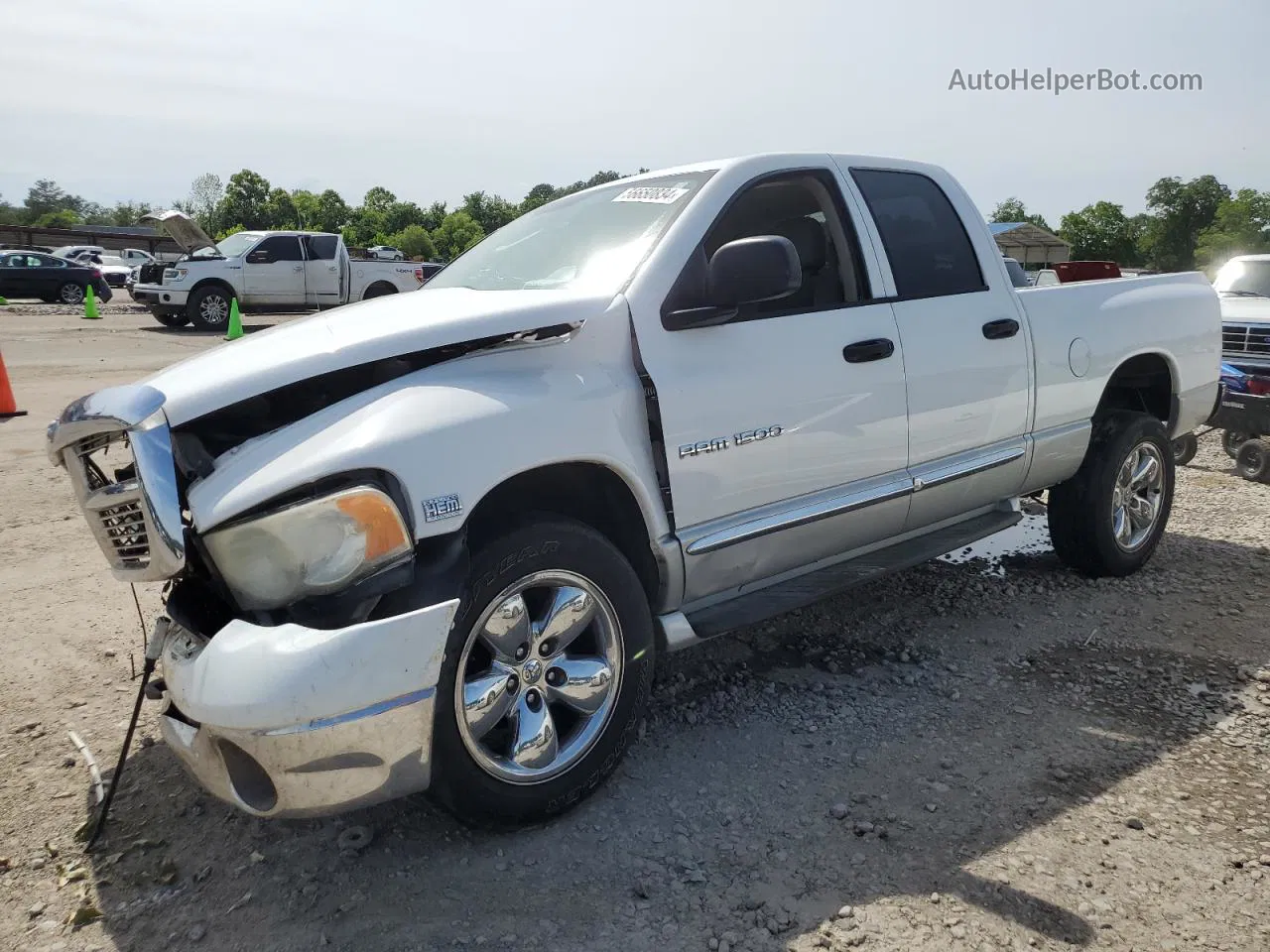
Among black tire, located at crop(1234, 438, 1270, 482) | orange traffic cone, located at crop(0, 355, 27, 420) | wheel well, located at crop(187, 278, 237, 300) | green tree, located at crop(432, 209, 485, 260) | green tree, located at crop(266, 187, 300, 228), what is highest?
green tree, located at crop(266, 187, 300, 228)

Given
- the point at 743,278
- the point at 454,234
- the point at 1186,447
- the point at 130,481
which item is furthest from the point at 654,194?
the point at 454,234

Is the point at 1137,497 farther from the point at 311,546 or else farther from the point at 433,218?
the point at 433,218

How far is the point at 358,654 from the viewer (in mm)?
2299

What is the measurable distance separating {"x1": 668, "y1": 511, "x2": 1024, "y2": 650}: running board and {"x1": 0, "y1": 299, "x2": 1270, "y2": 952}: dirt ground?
44 centimetres

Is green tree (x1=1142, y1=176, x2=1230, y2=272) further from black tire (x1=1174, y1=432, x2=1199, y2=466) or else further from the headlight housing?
the headlight housing

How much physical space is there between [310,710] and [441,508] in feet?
1.89

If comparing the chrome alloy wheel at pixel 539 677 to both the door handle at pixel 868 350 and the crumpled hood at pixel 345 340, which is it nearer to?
the crumpled hood at pixel 345 340

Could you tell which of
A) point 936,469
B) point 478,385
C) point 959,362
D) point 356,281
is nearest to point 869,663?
point 936,469

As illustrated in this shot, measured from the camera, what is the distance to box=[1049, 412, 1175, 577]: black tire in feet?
15.4

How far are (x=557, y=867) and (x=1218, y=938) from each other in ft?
5.37

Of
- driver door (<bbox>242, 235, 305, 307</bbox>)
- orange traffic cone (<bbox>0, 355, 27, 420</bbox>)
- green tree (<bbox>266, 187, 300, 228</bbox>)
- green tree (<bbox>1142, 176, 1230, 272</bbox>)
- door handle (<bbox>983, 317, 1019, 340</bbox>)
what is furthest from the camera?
green tree (<bbox>266, 187, 300, 228</bbox>)

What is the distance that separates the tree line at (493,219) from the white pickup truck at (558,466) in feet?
119

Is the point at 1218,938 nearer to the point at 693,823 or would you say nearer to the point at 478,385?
the point at 693,823

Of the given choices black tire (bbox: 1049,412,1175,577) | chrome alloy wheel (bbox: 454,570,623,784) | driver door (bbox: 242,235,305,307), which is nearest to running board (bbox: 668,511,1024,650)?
chrome alloy wheel (bbox: 454,570,623,784)
